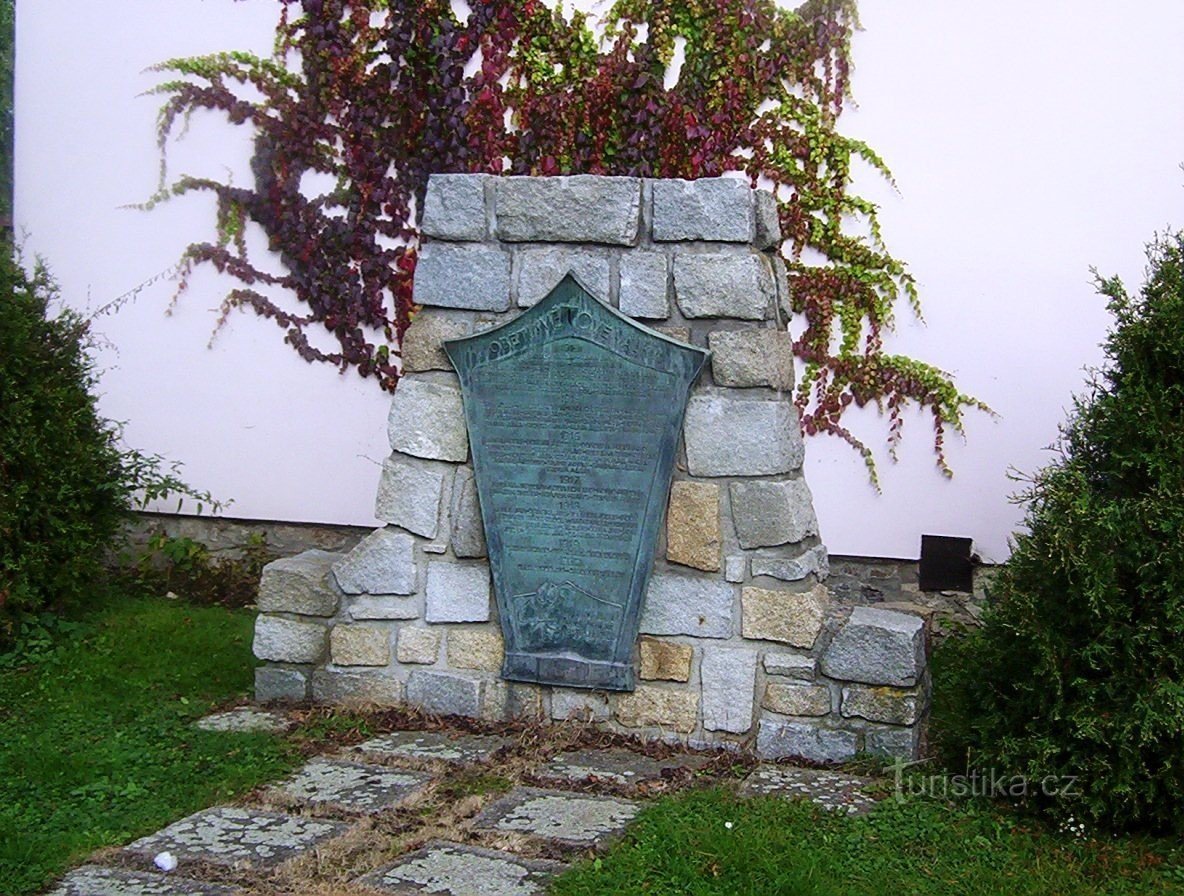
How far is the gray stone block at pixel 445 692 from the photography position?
4.45 m

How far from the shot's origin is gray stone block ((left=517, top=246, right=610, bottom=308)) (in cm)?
429

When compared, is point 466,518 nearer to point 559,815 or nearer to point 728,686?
point 728,686

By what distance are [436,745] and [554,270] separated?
158 centimetres

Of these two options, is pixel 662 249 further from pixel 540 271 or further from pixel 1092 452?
pixel 1092 452

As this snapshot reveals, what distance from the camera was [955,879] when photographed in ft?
10.7

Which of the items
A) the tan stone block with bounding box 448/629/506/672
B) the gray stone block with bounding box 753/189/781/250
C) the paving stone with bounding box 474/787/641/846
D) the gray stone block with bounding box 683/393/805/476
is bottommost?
the paving stone with bounding box 474/787/641/846

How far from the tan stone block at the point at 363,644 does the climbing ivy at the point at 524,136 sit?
208cm

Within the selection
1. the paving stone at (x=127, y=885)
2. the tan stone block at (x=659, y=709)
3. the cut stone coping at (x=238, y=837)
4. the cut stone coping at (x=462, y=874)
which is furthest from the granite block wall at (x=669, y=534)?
→ the paving stone at (x=127, y=885)

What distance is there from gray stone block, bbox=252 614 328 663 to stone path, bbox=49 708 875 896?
0.32 m

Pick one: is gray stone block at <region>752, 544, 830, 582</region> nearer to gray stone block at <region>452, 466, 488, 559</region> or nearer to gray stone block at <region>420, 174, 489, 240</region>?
gray stone block at <region>452, 466, 488, 559</region>

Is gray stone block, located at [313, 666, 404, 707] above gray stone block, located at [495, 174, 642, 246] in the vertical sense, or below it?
below

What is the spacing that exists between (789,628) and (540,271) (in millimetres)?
1402

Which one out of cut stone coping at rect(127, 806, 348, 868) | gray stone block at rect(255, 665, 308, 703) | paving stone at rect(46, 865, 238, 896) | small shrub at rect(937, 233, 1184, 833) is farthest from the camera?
gray stone block at rect(255, 665, 308, 703)

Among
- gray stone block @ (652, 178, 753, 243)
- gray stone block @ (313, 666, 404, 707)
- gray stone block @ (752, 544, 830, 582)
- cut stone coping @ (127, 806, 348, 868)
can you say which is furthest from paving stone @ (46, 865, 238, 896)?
gray stone block @ (652, 178, 753, 243)
